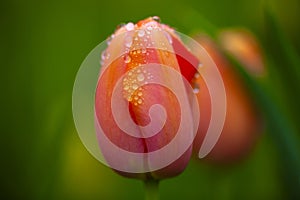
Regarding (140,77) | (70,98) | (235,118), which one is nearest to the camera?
(140,77)

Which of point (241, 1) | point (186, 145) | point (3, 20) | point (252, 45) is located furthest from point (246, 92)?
point (3, 20)

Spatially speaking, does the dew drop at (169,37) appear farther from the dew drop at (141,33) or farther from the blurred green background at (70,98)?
the blurred green background at (70,98)

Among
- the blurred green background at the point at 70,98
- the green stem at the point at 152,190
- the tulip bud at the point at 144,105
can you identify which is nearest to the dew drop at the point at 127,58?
the tulip bud at the point at 144,105

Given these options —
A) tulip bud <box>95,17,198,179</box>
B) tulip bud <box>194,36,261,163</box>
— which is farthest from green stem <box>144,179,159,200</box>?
tulip bud <box>194,36,261,163</box>

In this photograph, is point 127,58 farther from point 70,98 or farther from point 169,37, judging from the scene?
point 70,98

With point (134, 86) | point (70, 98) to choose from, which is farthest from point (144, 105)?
point (70, 98)

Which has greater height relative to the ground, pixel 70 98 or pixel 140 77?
pixel 70 98

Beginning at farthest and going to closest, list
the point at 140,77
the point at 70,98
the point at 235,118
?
the point at 70,98 < the point at 235,118 < the point at 140,77
